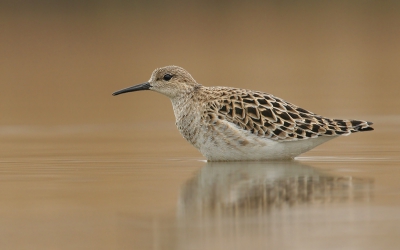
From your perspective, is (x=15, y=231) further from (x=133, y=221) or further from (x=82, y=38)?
(x=82, y=38)

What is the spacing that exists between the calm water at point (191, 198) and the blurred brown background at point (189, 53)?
5.24 meters

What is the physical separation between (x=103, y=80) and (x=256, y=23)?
16363mm

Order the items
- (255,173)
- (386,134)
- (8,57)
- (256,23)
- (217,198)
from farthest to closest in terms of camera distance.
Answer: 1. (256,23)
2. (8,57)
3. (386,134)
4. (255,173)
5. (217,198)

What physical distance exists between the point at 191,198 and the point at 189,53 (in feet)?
78.9

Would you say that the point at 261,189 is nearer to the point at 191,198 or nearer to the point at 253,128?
the point at 191,198

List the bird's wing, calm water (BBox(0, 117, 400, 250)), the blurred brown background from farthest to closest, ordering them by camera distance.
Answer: the blurred brown background, the bird's wing, calm water (BBox(0, 117, 400, 250))

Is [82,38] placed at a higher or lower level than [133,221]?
higher

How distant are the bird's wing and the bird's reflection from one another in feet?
1.78

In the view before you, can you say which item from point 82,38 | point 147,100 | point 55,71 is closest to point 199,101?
point 147,100

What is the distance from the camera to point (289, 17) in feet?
141

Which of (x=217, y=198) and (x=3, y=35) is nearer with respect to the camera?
(x=217, y=198)

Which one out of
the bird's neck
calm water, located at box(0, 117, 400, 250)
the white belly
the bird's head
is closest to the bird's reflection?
calm water, located at box(0, 117, 400, 250)

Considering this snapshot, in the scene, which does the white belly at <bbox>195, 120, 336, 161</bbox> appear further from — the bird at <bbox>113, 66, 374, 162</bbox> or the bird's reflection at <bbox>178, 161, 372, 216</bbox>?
the bird's reflection at <bbox>178, 161, 372, 216</bbox>

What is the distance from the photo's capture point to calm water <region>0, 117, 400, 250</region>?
7402mm
